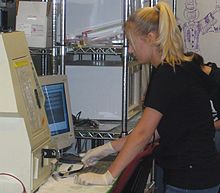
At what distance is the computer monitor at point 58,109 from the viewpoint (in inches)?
101

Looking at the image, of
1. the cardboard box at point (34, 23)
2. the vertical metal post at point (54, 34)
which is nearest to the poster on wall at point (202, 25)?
the vertical metal post at point (54, 34)

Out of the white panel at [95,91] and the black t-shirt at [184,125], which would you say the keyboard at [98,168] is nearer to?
the black t-shirt at [184,125]

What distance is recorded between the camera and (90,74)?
3105 millimetres

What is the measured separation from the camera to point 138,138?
2143 millimetres

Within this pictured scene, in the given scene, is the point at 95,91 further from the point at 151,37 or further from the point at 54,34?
the point at 151,37

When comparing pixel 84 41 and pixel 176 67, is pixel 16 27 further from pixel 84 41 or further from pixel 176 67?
pixel 176 67

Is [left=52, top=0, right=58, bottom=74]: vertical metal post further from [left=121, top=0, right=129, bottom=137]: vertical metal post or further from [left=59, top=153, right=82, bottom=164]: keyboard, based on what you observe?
[left=59, top=153, right=82, bottom=164]: keyboard

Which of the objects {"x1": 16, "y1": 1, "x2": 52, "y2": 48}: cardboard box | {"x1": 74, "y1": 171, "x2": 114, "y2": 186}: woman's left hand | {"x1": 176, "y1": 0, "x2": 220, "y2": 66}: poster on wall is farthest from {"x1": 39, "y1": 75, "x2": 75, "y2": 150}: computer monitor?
{"x1": 176, "y1": 0, "x2": 220, "y2": 66}: poster on wall

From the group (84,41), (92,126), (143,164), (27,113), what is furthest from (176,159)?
(84,41)

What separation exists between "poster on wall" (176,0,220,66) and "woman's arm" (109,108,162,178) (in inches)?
87.6

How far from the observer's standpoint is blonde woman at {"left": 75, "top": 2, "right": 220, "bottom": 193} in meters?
2.12

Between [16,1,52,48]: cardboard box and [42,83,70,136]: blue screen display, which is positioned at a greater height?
[16,1,52,48]: cardboard box

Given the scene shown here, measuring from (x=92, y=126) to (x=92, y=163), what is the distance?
18.7 inches

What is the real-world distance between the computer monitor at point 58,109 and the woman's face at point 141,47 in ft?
1.69
